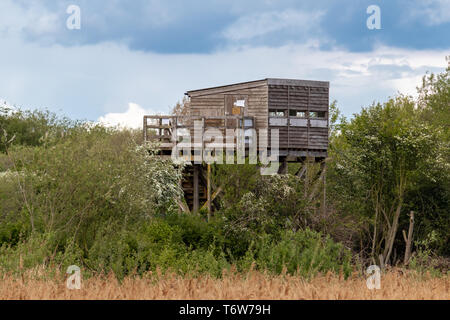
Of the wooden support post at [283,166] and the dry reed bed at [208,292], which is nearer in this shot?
the dry reed bed at [208,292]

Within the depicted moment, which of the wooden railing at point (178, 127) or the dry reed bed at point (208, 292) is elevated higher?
the wooden railing at point (178, 127)

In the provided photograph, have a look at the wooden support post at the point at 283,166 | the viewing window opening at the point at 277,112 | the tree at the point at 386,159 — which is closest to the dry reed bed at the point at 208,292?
the tree at the point at 386,159

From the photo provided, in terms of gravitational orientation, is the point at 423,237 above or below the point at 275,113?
below

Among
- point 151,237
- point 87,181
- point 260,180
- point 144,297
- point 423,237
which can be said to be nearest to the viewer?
point 144,297

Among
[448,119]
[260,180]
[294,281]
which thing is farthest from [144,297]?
[448,119]

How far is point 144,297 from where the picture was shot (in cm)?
675

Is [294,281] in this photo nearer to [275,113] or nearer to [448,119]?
[275,113]

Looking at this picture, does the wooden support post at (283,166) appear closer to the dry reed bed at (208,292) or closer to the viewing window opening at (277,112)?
the viewing window opening at (277,112)

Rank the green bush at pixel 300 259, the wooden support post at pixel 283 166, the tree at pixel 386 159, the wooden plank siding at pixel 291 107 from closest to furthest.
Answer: the green bush at pixel 300 259
the tree at pixel 386 159
the wooden support post at pixel 283 166
the wooden plank siding at pixel 291 107

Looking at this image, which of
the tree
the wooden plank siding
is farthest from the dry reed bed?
the wooden plank siding

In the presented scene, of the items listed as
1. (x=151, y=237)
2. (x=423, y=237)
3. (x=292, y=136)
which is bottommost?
(x=423, y=237)

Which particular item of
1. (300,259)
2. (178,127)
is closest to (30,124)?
(178,127)

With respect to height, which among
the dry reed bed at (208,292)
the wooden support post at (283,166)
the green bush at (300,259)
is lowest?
the green bush at (300,259)

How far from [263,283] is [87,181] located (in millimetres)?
7889
